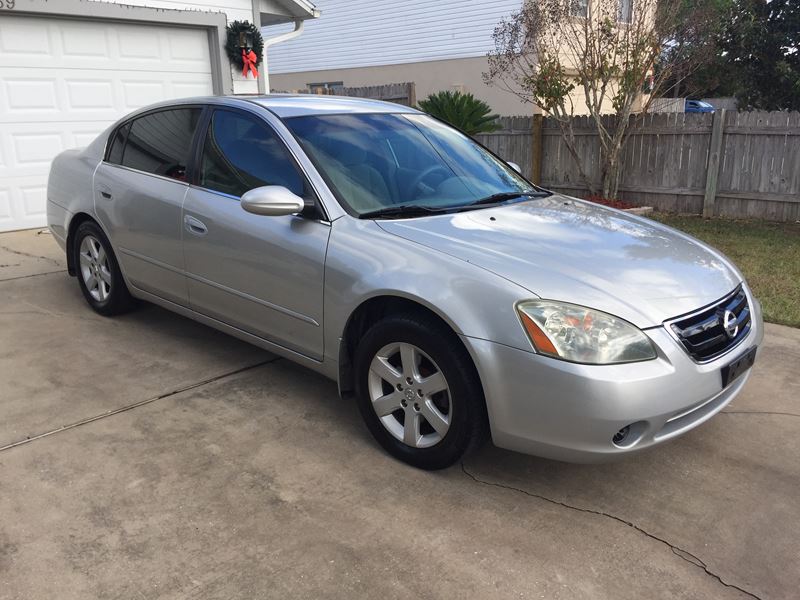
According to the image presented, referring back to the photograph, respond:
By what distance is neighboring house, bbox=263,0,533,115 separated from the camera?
59.9 feet

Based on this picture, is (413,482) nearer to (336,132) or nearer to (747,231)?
(336,132)

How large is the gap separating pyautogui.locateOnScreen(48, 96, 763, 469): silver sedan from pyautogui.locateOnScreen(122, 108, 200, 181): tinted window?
0.02 metres

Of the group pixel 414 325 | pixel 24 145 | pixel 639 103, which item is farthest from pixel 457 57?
pixel 414 325

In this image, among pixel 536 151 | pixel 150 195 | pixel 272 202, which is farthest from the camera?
pixel 536 151

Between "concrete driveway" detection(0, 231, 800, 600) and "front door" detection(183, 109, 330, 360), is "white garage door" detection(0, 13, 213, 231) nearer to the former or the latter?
"concrete driveway" detection(0, 231, 800, 600)

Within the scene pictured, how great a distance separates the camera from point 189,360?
4.62 meters

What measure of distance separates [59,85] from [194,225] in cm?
617

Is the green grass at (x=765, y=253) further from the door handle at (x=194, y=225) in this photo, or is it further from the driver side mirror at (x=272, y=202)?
the door handle at (x=194, y=225)

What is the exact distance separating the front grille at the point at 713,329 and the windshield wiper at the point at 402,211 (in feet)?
4.44

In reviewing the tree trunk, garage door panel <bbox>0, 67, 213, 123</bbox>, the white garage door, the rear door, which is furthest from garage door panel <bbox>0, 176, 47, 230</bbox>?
the tree trunk

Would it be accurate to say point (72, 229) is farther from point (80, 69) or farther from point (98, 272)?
point (80, 69)

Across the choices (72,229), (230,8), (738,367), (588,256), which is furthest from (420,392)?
(230,8)

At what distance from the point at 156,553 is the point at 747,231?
8.78m

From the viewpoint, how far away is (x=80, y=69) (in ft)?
30.0
